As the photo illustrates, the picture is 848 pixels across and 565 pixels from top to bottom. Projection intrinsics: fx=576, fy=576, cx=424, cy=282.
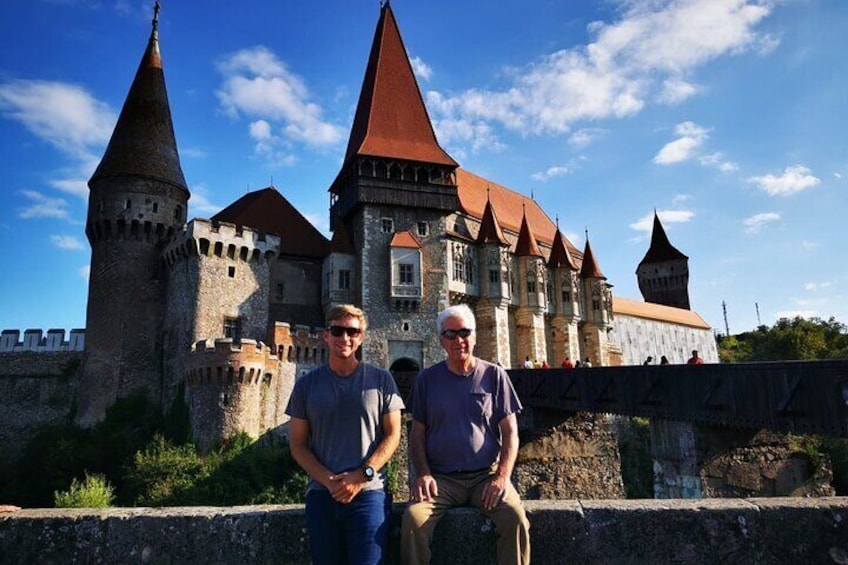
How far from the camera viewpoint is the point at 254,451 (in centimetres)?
2342

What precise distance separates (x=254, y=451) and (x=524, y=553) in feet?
71.9

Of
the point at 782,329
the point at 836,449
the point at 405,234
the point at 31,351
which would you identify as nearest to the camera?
the point at 836,449

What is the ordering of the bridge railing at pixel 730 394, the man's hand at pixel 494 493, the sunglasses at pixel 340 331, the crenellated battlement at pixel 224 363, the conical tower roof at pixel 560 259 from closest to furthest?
1. the man's hand at pixel 494 493
2. the sunglasses at pixel 340 331
3. the bridge railing at pixel 730 394
4. the crenellated battlement at pixel 224 363
5. the conical tower roof at pixel 560 259

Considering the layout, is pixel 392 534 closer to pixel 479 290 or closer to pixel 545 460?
pixel 545 460

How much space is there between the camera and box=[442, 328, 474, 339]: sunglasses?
4.05m

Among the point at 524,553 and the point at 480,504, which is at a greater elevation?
the point at 480,504

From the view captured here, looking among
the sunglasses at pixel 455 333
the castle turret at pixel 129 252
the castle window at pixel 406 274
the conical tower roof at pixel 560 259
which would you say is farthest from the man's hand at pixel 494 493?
the conical tower roof at pixel 560 259

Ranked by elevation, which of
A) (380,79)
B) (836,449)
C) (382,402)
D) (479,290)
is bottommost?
(836,449)

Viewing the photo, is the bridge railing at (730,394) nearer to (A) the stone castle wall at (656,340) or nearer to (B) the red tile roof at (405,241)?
(B) the red tile roof at (405,241)

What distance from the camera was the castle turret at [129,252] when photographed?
2758 cm

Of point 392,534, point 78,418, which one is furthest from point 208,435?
point 392,534

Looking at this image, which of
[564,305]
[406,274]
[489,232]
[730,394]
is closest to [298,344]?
[406,274]

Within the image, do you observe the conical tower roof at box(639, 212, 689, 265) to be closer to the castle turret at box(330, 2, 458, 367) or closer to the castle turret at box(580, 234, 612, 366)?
the castle turret at box(580, 234, 612, 366)

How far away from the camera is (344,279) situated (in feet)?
102
